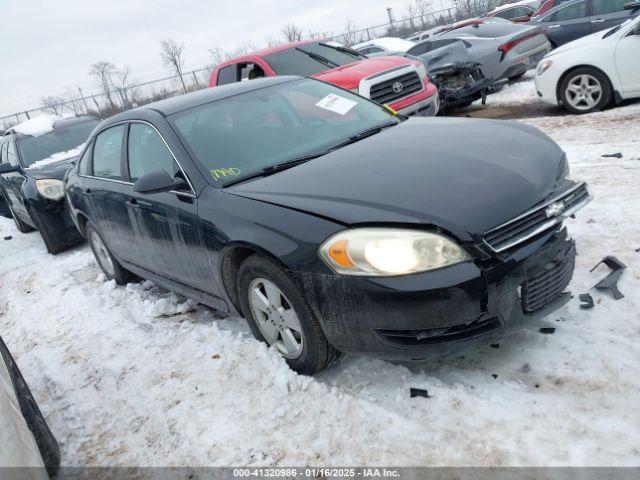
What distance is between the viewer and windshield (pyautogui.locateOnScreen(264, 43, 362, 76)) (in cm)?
806

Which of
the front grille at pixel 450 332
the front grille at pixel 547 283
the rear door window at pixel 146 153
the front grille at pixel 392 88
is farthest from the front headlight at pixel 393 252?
the front grille at pixel 392 88

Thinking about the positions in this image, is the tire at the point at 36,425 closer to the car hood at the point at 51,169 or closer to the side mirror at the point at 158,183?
the side mirror at the point at 158,183

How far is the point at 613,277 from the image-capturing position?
3.24 m

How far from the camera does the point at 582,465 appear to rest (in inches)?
81.1

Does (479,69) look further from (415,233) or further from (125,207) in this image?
(415,233)

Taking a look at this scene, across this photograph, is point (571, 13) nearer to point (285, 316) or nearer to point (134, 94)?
point (285, 316)

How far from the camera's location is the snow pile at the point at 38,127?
27.8 feet

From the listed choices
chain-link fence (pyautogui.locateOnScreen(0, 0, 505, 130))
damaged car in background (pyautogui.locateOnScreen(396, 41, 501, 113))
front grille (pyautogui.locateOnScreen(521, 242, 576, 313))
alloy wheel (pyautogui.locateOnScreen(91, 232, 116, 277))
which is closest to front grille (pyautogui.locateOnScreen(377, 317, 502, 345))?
front grille (pyautogui.locateOnScreen(521, 242, 576, 313))

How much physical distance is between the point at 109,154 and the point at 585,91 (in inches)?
260

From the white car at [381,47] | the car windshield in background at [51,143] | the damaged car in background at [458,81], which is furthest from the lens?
the white car at [381,47]

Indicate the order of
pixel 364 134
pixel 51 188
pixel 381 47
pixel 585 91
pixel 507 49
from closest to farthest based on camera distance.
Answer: pixel 364 134, pixel 51 188, pixel 585 91, pixel 507 49, pixel 381 47

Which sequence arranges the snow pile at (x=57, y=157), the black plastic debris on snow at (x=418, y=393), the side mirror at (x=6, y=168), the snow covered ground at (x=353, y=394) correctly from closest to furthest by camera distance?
1. the snow covered ground at (x=353, y=394)
2. the black plastic debris on snow at (x=418, y=393)
3. the side mirror at (x=6, y=168)
4. the snow pile at (x=57, y=157)

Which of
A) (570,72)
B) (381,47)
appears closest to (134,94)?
(381,47)

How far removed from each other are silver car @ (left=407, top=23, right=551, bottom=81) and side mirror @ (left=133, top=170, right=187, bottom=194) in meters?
8.44
